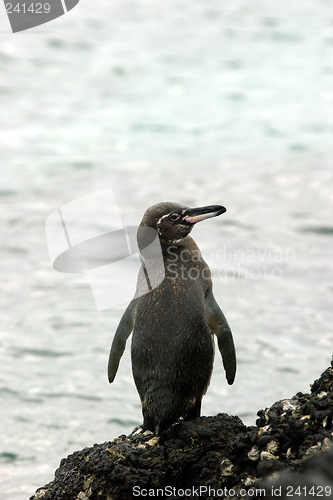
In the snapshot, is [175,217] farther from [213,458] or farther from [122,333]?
[213,458]

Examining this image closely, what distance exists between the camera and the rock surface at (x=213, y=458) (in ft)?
11.6

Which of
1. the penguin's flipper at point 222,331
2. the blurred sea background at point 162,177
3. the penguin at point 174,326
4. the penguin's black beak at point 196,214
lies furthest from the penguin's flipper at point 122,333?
the blurred sea background at point 162,177

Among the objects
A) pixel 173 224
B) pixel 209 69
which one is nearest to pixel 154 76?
pixel 209 69

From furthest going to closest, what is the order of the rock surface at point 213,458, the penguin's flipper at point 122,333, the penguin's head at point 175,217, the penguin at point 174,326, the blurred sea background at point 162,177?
the blurred sea background at point 162,177 → the penguin's flipper at point 122,333 → the penguin's head at point 175,217 → the penguin at point 174,326 → the rock surface at point 213,458

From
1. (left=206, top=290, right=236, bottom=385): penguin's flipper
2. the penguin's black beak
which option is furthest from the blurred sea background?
the penguin's black beak

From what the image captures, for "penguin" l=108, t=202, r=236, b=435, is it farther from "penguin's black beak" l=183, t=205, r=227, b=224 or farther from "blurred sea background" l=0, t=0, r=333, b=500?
"blurred sea background" l=0, t=0, r=333, b=500

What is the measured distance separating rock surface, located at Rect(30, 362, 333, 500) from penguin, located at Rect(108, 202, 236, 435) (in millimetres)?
198

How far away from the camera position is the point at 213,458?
3.92 metres

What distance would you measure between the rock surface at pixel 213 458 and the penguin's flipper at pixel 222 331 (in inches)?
15.3

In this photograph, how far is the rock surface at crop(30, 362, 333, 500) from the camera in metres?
3.54

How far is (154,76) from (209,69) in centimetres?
142

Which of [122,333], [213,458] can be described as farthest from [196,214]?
[213,458]

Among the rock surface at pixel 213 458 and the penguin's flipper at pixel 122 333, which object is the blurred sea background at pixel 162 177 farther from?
the rock surface at pixel 213 458

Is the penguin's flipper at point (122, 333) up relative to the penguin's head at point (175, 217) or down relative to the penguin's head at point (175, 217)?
down
